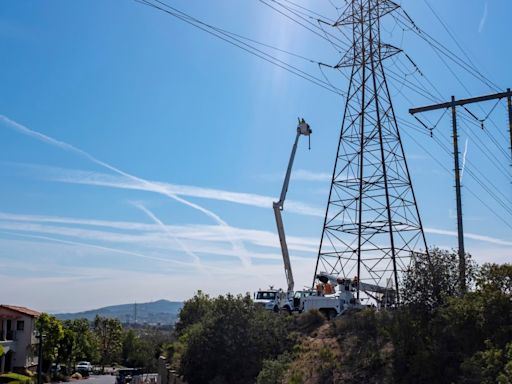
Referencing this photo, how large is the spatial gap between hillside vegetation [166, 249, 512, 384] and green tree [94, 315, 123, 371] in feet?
238

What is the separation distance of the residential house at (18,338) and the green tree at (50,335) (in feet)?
5.61

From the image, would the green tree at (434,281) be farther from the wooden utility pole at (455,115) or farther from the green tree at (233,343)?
the green tree at (233,343)

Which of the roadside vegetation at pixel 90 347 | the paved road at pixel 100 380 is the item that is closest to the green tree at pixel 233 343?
the roadside vegetation at pixel 90 347

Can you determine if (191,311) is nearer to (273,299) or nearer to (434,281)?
(273,299)

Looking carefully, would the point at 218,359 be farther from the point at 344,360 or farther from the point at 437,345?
the point at 437,345

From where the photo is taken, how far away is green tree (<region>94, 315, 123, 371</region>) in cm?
9788

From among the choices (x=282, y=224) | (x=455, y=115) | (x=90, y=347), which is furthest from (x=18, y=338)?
(x=455, y=115)

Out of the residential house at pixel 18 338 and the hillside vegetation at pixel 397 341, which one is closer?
the hillside vegetation at pixel 397 341

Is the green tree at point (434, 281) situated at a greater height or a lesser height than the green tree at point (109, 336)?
greater

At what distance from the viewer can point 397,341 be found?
65.0 ft

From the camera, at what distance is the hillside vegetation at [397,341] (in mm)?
17594

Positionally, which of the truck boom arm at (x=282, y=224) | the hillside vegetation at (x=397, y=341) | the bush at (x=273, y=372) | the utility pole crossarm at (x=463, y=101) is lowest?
the bush at (x=273, y=372)

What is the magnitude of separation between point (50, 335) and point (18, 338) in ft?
11.0

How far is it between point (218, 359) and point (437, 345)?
43.2 ft
